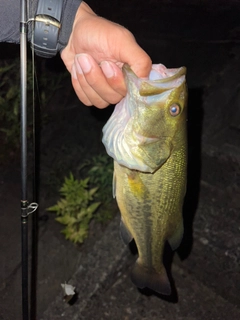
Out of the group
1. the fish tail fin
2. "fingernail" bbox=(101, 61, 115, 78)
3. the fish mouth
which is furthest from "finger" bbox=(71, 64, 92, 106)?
the fish tail fin

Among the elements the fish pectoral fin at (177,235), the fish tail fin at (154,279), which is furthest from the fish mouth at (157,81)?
the fish tail fin at (154,279)

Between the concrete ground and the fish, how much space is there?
1.44m

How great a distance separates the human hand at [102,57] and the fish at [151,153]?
62 mm

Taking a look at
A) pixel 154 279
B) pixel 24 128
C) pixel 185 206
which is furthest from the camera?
pixel 185 206

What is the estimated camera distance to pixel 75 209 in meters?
4.30

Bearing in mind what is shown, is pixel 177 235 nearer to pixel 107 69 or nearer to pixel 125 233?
pixel 125 233

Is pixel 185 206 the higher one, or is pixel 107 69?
pixel 107 69

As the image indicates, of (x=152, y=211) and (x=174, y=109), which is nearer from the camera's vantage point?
(x=174, y=109)

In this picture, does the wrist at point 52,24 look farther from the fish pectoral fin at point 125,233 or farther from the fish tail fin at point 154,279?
the fish tail fin at point 154,279

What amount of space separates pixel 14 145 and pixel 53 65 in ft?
4.11

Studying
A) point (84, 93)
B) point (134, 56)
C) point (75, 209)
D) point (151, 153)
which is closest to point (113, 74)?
point (134, 56)

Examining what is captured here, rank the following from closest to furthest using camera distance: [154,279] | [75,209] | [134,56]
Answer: [134,56] < [154,279] < [75,209]

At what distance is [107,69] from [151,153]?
20.1 inches

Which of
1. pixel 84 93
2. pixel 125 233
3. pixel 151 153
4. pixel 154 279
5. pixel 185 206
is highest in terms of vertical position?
pixel 84 93
